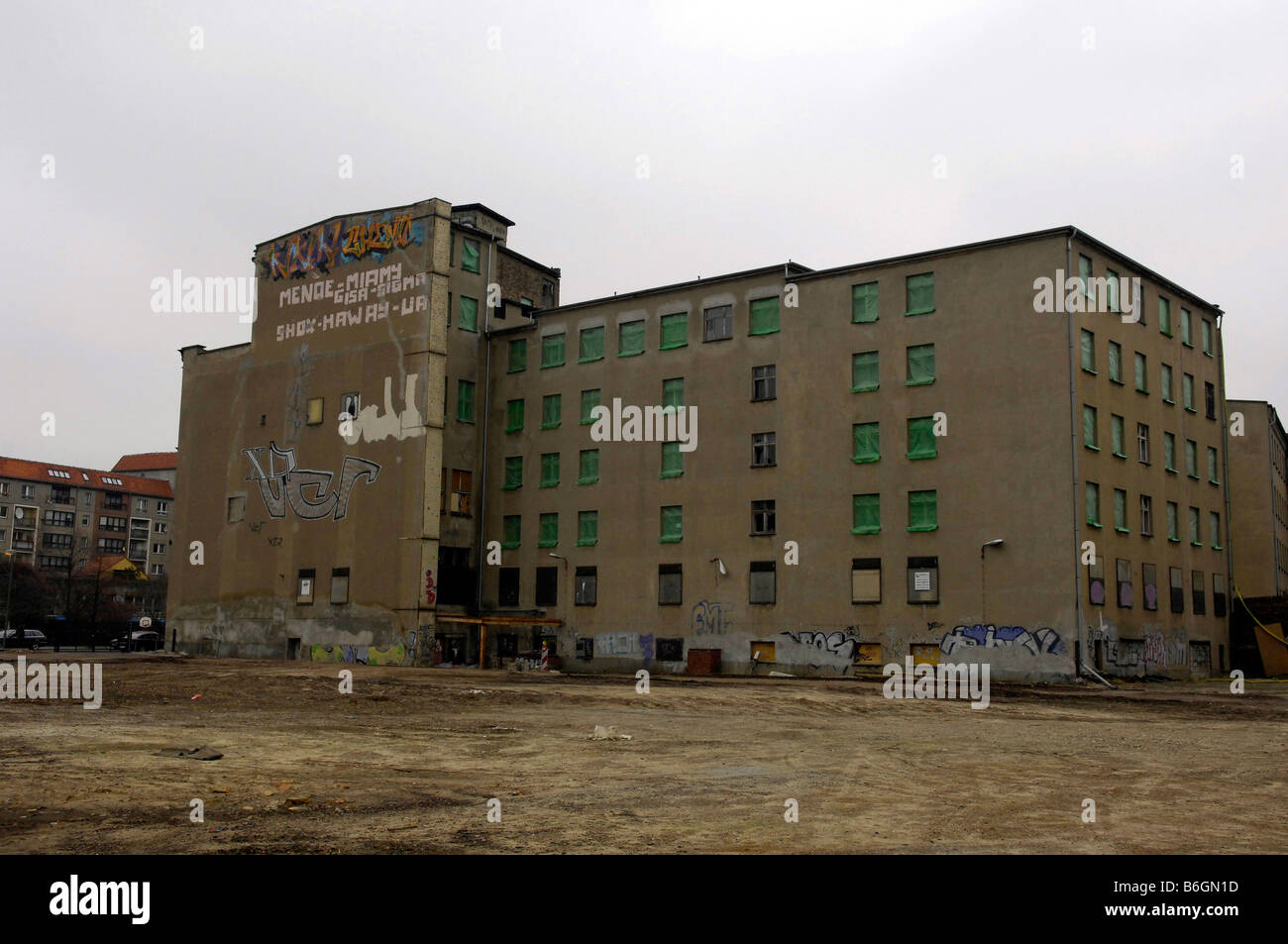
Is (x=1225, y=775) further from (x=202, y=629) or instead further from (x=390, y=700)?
(x=202, y=629)

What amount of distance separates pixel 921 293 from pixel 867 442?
651 cm

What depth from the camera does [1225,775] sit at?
1565cm

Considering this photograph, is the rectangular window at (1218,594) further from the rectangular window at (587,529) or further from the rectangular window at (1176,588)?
the rectangular window at (587,529)

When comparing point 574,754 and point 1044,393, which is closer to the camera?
point 574,754

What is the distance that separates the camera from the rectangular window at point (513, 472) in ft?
189

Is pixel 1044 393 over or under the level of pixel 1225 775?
over

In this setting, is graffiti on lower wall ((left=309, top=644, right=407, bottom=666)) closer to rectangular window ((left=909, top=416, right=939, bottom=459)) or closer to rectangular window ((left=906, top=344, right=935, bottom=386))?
rectangular window ((left=909, top=416, right=939, bottom=459))

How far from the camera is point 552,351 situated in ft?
189

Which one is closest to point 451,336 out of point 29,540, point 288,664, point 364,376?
point 364,376

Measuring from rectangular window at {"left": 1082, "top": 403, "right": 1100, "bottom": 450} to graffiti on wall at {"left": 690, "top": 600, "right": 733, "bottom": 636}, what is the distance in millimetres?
16193

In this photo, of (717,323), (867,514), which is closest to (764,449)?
(867,514)

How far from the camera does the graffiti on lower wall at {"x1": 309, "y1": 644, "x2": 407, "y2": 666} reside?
53.3 metres

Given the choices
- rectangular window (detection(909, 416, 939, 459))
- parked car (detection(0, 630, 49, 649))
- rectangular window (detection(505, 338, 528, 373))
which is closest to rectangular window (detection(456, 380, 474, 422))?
rectangular window (detection(505, 338, 528, 373))

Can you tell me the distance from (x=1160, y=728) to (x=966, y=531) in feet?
65.6
